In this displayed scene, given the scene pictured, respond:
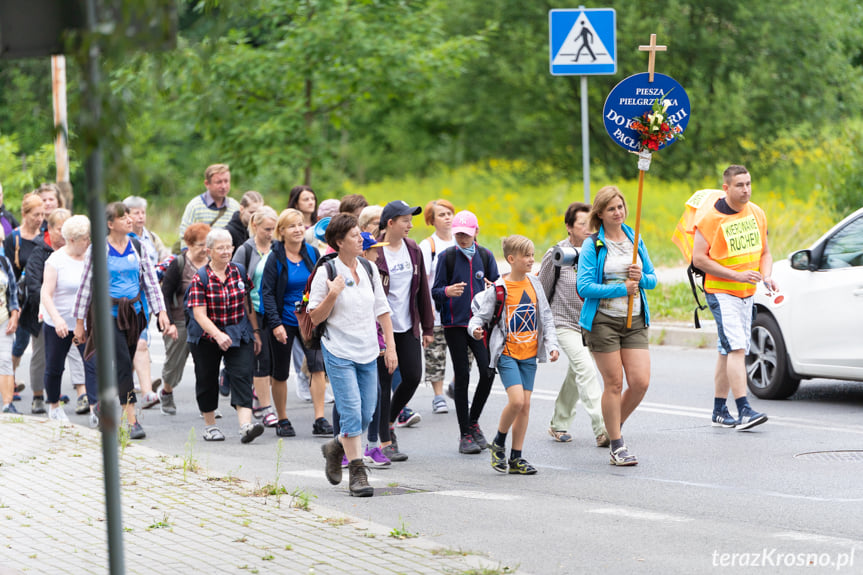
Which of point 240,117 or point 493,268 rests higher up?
point 240,117

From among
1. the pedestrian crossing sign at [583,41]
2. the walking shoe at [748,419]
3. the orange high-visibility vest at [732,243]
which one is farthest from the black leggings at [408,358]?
the pedestrian crossing sign at [583,41]

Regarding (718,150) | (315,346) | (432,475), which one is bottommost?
(432,475)

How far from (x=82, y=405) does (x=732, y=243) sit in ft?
18.8

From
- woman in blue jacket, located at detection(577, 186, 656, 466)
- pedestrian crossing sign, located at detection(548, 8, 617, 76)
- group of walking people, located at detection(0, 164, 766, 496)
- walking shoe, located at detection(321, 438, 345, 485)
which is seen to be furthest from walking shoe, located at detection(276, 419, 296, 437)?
pedestrian crossing sign, located at detection(548, 8, 617, 76)

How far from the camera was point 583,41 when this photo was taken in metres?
13.3

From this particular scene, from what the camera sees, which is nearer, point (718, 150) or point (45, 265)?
point (45, 265)

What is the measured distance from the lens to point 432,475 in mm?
8453

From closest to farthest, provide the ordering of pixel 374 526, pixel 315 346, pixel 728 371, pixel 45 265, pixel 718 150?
pixel 374 526 < pixel 315 346 < pixel 728 371 < pixel 45 265 < pixel 718 150

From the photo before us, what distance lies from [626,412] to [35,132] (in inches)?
1191

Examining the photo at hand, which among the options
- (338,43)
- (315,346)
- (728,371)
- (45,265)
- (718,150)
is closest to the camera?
(315,346)

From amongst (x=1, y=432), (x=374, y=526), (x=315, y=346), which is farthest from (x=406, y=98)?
(x=374, y=526)

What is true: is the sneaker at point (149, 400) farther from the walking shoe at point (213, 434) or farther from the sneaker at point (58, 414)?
the walking shoe at point (213, 434)

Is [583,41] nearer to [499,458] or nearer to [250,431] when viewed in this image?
[250,431]

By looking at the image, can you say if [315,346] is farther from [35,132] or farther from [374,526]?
[35,132]
